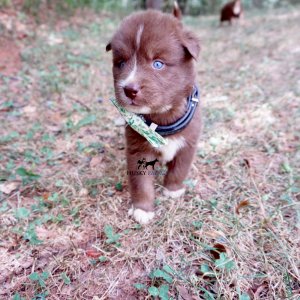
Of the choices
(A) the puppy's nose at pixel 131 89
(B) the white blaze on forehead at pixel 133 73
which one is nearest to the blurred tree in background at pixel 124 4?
(B) the white blaze on forehead at pixel 133 73

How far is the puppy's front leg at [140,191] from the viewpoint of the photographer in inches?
103

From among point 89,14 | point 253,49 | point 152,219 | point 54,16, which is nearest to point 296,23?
point 253,49

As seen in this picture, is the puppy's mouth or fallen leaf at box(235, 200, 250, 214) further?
fallen leaf at box(235, 200, 250, 214)

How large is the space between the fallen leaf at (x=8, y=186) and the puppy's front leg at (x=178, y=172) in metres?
1.40

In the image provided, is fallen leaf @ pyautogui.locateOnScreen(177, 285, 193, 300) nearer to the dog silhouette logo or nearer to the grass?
the grass

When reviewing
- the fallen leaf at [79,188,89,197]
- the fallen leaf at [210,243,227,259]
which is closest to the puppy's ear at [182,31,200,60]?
the fallen leaf at [210,243,227,259]

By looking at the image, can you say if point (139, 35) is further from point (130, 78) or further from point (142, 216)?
point (142, 216)

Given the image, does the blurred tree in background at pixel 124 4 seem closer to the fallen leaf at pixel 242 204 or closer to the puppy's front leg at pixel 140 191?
the puppy's front leg at pixel 140 191

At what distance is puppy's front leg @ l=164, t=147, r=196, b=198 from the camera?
2717 millimetres

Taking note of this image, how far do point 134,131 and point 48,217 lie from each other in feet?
3.28

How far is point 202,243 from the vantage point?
2334 millimetres

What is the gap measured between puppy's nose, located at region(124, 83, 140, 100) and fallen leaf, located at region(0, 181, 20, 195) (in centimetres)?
159

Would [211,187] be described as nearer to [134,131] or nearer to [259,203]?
[259,203]

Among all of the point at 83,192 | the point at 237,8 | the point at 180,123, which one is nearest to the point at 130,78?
the point at 180,123
